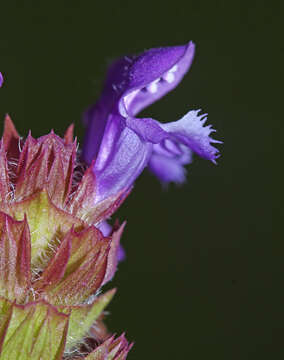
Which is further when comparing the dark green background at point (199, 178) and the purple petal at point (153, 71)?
the dark green background at point (199, 178)

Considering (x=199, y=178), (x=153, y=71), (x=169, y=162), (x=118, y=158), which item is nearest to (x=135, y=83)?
(x=153, y=71)

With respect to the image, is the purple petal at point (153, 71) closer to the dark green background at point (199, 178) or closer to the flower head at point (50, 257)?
the flower head at point (50, 257)

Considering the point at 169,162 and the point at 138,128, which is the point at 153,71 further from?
the point at 169,162

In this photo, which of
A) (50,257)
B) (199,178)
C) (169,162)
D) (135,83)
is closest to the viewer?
(50,257)

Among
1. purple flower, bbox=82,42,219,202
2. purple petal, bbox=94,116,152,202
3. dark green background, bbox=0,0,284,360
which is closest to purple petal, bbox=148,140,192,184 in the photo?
purple flower, bbox=82,42,219,202

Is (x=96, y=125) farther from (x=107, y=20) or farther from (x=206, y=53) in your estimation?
(x=107, y=20)

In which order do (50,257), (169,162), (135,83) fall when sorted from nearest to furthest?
(50,257) → (135,83) → (169,162)

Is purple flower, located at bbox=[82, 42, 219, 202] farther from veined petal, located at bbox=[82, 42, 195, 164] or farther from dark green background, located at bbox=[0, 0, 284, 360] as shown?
dark green background, located at bbox=[0, 0, 284, 360]

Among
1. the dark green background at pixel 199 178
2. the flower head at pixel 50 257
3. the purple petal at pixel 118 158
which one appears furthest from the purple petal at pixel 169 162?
the dark green background at pixel 199 178

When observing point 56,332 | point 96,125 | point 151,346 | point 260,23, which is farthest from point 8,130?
point 260,23
